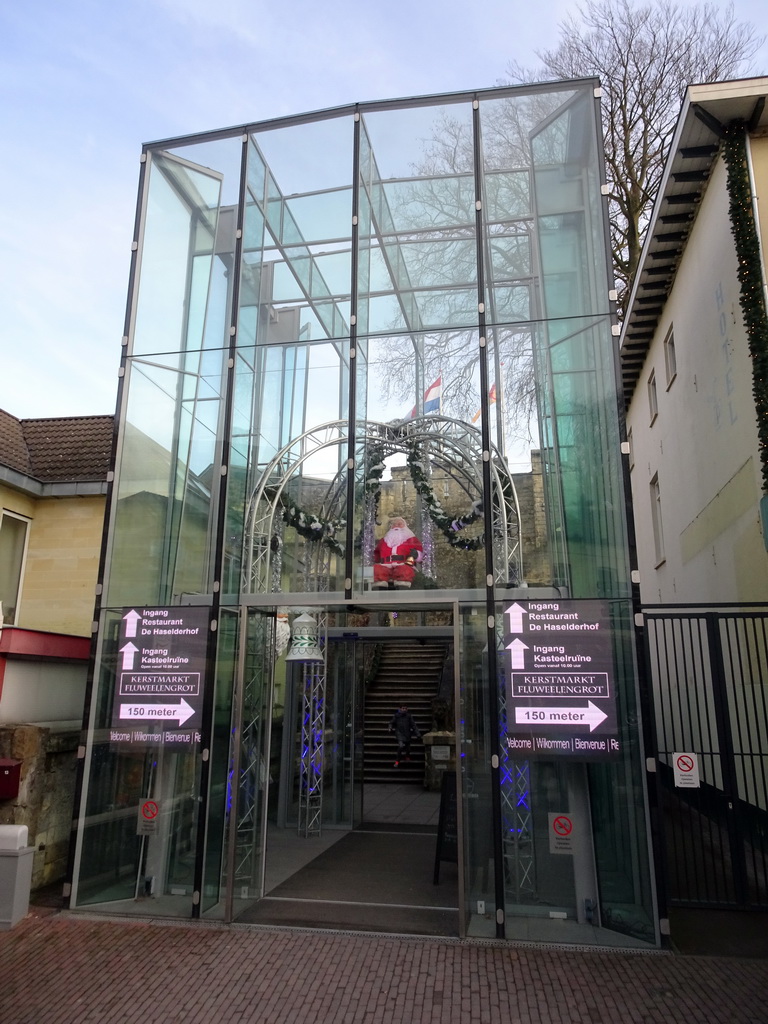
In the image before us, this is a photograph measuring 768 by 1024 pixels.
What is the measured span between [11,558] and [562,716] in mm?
8904

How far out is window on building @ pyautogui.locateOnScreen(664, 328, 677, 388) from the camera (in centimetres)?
1363

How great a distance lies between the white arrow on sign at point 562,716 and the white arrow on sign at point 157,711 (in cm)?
323

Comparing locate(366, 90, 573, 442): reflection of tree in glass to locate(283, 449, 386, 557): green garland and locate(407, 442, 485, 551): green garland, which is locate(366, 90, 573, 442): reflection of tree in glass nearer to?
locate(407, 442, 485, 551): green garland

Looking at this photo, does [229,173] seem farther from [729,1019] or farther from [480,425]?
[729,1019]

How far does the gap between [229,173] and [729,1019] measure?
9420mm

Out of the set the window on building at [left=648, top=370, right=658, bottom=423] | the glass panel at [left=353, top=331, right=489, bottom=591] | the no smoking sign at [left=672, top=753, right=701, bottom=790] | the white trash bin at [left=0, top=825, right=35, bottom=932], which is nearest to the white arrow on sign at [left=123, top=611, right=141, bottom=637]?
the white trash bin at [left=0, top=825, right=35, bottom=932]

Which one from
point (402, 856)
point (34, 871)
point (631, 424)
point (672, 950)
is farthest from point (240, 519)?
point (631, 424)

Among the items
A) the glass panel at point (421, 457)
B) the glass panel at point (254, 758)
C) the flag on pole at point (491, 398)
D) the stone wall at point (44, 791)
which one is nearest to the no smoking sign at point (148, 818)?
the glass panel at point (254, 758)

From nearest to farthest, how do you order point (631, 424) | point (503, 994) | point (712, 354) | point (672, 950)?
point (503, 994) < point (672, 950) < point (712, 354) < point (631, 424)

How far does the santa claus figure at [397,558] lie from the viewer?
25.6ft

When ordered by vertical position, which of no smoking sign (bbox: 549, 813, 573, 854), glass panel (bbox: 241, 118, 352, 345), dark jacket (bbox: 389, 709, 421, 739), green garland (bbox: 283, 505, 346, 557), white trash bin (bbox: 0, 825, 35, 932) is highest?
glass panel (bbox: 241, 118, 352, 345)

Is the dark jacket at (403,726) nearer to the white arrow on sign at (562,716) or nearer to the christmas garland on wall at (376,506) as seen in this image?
the christmas garland on wall at (376,506)

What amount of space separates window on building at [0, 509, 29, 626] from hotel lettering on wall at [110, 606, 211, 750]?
4659 millimetres

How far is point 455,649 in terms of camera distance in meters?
7.34
